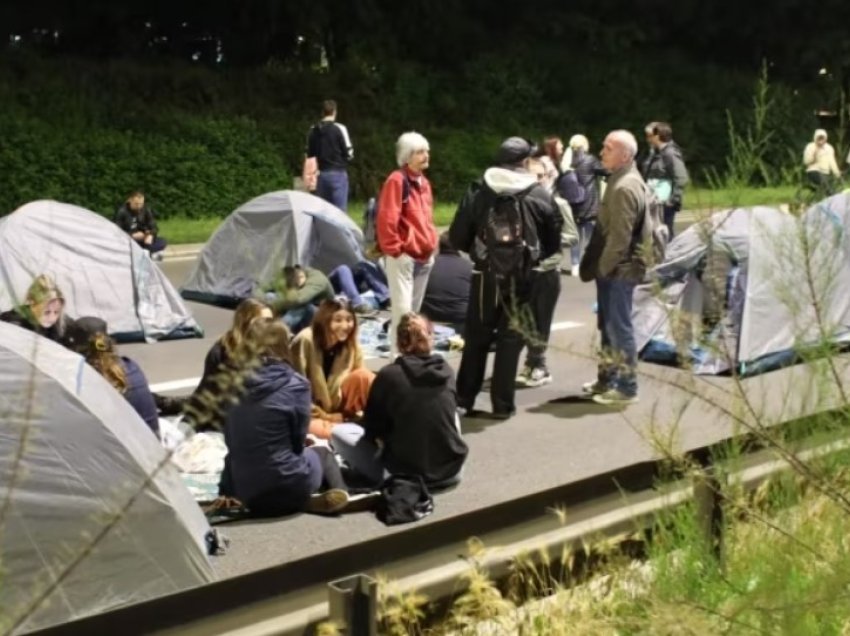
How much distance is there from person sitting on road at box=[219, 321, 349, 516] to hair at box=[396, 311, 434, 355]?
68 cm

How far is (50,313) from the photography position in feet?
28.1

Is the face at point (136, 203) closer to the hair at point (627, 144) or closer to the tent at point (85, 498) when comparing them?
the hair at point (627, 144)

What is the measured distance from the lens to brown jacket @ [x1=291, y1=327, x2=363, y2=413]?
8.23m

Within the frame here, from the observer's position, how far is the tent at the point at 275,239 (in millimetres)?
13031

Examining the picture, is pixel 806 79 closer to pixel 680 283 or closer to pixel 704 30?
pixel 704 30

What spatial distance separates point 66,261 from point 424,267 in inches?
126

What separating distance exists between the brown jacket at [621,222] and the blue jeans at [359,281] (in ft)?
12.6

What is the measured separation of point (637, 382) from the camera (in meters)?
9.49

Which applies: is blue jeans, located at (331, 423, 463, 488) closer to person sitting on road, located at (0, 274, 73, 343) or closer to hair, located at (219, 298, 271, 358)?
hair, located at (219, 298, 271, 358)

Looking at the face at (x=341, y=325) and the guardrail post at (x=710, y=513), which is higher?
the guardrail post at (x=710, y=513)

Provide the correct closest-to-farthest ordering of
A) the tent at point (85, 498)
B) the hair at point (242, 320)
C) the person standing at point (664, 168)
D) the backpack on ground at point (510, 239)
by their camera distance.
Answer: the tent at point (85, 498)
the hair at point (242, 320)
the backpack on ground at point (510, 239)
the person standing at point (664, 168)

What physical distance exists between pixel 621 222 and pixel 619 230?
6 cm

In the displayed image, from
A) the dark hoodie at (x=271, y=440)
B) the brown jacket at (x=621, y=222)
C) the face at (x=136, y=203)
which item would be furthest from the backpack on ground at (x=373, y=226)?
the dark hoodie at (x=271, y=440)

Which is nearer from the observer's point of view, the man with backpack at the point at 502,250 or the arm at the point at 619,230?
the man with backpack at the point at 502,250
